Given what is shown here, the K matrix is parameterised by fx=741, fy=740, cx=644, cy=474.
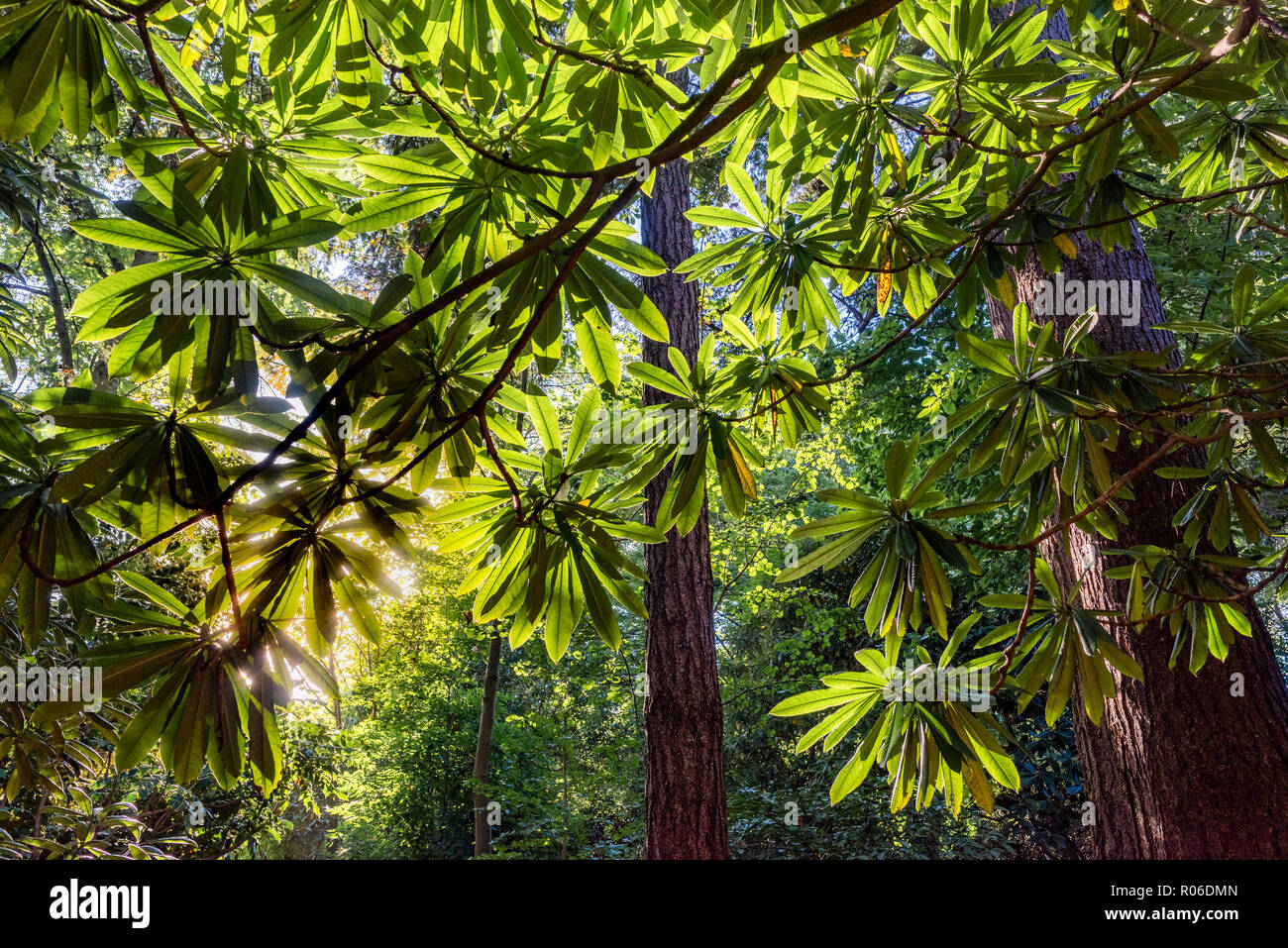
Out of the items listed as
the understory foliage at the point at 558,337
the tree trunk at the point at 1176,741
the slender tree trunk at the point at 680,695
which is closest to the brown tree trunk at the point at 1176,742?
the tree trunk at the point at 1176,741

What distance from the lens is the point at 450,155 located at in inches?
46.7

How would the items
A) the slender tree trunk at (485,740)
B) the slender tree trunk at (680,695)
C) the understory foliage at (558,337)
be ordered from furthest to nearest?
1. the slender tree trunk at (485,740)
2. the slender tree trunk at (680,695)
3. the understory foliage at (558,337)

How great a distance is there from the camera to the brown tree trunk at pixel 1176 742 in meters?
1.97

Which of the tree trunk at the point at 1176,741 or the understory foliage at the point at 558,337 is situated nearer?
the understory foliage at the point at 558,337

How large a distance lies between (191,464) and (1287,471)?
2148 millimetres

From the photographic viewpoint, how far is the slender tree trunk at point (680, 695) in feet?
8.69

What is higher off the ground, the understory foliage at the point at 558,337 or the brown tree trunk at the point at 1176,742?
the understory foliage at the point at 558,337

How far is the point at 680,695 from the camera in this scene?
277cm

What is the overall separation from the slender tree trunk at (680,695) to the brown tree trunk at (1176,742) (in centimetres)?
121

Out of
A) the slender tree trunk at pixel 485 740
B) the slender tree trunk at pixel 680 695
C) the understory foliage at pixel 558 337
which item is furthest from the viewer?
the slender tree trunk at pixel 485 740

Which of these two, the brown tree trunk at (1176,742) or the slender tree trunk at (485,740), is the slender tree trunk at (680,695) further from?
the slender tree trunk at (485,740)

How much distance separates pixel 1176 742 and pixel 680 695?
4.99ft

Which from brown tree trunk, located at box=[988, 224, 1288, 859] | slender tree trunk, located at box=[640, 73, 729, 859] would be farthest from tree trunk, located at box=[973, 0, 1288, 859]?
slender tree trunk, located at box=[640, 73, 729, 859]

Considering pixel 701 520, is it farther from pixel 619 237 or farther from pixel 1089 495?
pixel 619 237
